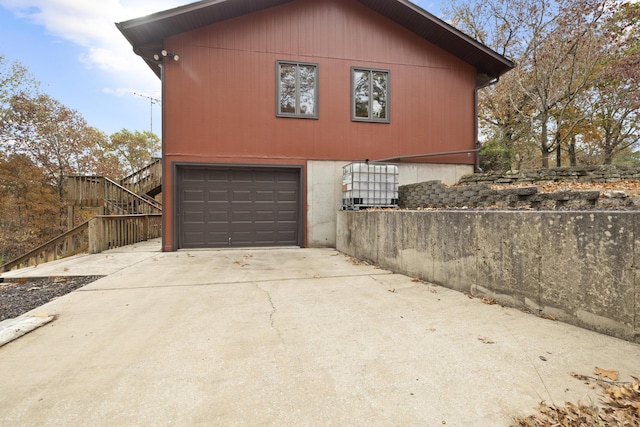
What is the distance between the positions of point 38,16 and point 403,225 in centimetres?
2411

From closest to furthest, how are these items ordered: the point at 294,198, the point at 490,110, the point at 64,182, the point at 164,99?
the point at 164,99 → the point at 294,198 → the point at 490,110 → the point at 64,182

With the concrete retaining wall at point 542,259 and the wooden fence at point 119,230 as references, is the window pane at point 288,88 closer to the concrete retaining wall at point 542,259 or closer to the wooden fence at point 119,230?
the concrete retaining wall at point 542,259

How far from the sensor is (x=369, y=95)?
8734 millimetres

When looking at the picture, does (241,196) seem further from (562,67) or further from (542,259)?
(562,67)

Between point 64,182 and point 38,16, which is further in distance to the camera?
point 64,182

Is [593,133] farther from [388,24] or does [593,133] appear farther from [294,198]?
[294,198]

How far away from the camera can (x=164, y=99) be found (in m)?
7.67

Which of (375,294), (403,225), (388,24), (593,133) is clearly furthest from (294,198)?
(593,133)

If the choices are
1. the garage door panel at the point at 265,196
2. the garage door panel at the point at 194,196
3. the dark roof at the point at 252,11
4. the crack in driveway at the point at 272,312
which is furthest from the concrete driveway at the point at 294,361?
the dark roof at the point at 252,11

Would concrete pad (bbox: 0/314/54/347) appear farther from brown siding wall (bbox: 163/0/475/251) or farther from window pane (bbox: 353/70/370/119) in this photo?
window pane (bbox: 353/70/370/119)

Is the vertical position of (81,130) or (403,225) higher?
(81,130)

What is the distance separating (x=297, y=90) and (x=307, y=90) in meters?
0.31

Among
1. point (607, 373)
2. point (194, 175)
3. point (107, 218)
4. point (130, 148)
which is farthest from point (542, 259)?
point (130, 148)

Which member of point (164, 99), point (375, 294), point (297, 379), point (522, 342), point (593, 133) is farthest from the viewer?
point (593, 133)
